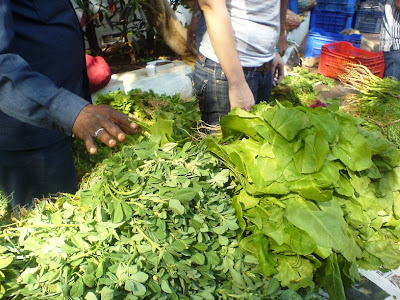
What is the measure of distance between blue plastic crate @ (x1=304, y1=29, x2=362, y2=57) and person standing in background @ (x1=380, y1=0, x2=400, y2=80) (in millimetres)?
2699

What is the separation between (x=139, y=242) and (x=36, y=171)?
1.20m

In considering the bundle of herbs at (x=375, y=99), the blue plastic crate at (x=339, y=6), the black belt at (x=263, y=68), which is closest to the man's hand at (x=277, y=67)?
the black belt at (x=263, y=68)

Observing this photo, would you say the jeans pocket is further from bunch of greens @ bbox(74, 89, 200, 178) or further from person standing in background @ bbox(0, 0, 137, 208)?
person standing in background @ bbox(0, 0, 137, 208)

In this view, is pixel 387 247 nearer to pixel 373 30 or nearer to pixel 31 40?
pixel 31 40

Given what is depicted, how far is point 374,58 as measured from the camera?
4.79 m

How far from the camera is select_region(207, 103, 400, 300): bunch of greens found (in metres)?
1.10

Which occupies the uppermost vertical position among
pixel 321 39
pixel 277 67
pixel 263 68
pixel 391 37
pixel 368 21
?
pixel 263 68

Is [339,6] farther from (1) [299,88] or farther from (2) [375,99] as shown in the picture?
(2) [375,99]

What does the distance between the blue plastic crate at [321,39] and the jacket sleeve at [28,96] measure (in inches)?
246

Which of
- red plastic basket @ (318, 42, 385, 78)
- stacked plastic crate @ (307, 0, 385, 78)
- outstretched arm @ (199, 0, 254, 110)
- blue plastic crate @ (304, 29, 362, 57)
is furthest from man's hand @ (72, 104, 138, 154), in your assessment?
blue plastic crate @ (304, 29, 362, 57)

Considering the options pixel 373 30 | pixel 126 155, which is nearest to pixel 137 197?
pixel 126 155

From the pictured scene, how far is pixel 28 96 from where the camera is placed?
1.17 m

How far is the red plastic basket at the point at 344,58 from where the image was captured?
481 cm

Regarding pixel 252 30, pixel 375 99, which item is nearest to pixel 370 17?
pixel 375 99
